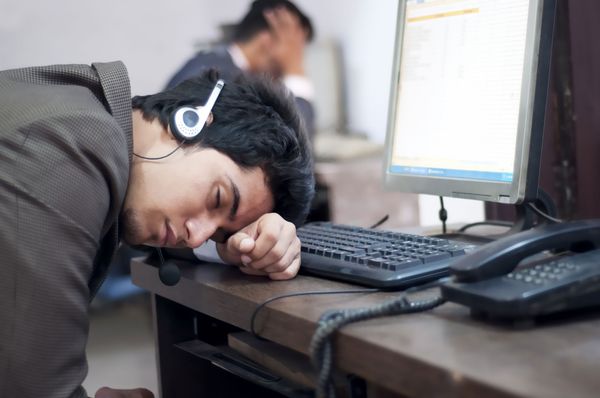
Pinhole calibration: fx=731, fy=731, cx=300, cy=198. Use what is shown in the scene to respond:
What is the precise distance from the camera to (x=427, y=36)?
1.29 m

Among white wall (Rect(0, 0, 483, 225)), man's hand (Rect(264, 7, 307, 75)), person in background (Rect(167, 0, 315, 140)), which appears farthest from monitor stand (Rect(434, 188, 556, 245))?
white wall (Rect(0, 0, 483, 225))

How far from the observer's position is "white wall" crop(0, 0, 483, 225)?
3.25 meters

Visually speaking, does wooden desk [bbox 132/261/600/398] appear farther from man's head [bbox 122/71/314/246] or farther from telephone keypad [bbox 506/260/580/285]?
man's head [bbox 122/71/314/246]

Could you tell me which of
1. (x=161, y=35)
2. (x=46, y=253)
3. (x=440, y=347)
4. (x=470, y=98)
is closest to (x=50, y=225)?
(x=46, y=253)

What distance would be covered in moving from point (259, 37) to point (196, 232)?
2380 millimetres

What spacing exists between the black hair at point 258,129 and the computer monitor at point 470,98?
202 mm

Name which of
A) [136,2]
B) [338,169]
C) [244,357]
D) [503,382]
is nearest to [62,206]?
[244,357]

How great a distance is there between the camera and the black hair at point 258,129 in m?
1.13

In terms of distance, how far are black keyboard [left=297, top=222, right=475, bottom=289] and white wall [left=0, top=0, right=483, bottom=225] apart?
254 centimetres

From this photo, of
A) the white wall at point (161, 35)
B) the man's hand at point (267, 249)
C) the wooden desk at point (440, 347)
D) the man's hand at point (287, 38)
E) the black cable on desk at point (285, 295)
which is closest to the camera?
the wooden desk at point (440, 347)

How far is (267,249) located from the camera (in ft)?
3.23

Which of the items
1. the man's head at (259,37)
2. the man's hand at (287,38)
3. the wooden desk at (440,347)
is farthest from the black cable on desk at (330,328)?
the man's hand at (287,38)

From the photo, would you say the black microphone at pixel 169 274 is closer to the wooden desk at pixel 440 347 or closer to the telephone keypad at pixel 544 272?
the wooden desk at pixel 440 347

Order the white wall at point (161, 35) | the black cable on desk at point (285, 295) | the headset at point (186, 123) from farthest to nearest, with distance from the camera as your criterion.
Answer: the white wall at point (161, 35)
the headset at point (186, 123)
the black cable on desk at point (285, 295)
